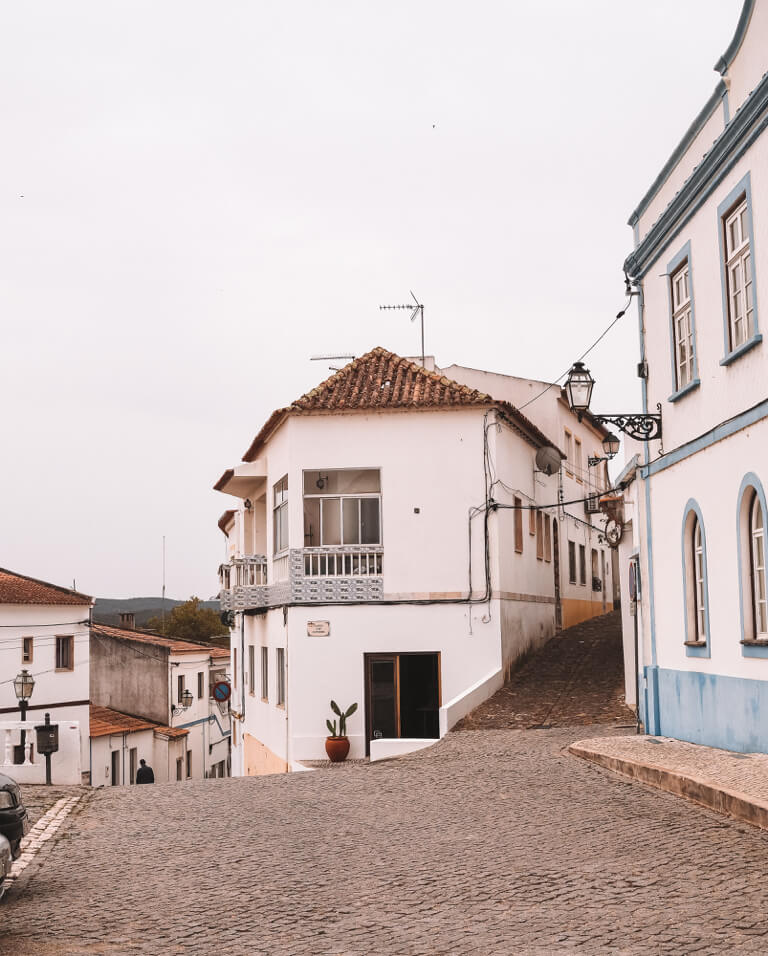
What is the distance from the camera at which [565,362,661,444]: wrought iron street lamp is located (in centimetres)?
1539

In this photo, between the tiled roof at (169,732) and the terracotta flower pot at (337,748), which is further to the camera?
the tiled roof at (169,732)

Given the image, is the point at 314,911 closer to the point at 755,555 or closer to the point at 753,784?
the point at 753,784

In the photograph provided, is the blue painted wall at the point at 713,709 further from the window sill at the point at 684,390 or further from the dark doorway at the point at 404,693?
the dark doorway at the point at 404,693

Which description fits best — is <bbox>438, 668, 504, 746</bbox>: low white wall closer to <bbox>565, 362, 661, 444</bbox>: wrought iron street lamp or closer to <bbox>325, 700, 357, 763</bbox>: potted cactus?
<bbox>325, 700, 357, 763</bbox>: potted cactus

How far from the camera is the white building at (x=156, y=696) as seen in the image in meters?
47.4

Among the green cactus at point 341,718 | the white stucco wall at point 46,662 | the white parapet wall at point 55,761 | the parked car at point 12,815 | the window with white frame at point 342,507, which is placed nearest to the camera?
the parked car at point 12,815

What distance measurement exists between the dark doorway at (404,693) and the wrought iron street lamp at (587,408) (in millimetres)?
8701

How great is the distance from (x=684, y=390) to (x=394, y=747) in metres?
8.74

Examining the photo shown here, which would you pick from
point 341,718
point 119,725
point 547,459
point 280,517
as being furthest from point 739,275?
point 119,725

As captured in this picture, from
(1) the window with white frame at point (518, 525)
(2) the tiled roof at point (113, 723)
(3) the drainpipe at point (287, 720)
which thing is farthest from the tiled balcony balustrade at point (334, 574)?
(2) the tiled roof at point (113, 723)

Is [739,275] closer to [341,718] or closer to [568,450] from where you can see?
[341,718]

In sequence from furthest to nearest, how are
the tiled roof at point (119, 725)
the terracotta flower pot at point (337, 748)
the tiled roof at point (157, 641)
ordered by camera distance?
1. the tiled roof at point (157, 641)
2. the tiled roof at point (119, 725)
3. the terracotta flower pot at point (337, 748)

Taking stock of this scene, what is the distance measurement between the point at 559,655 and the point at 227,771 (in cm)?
3588

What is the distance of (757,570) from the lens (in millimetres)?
12602
